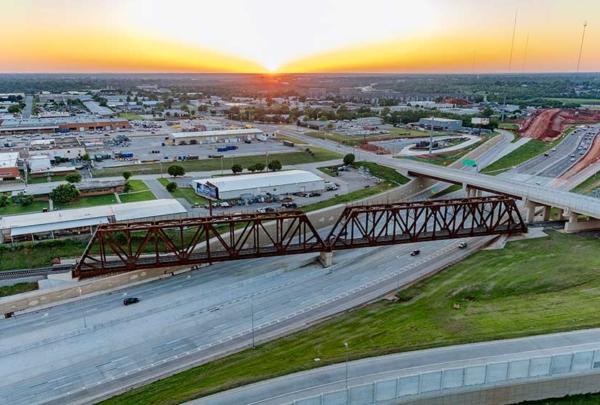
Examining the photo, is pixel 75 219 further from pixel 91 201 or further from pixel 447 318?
pixel 447 318

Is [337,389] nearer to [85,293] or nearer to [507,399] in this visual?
[507,399]

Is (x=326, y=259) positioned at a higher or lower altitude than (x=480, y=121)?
lower

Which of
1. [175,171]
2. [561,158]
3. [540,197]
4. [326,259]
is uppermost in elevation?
[540,197]

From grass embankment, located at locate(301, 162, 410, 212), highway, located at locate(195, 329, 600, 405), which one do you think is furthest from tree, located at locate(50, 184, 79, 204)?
highway, located at locate(195, 329, 600, 405)

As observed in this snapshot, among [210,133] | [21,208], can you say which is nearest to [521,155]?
[210,133]

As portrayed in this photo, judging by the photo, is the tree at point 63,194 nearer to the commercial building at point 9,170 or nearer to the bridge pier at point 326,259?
the commercial building at point 9,170

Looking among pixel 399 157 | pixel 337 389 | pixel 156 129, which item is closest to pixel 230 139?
pixel 156 129

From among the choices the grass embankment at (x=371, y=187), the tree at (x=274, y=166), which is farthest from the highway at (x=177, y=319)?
the tree at (x=274, y=166)
